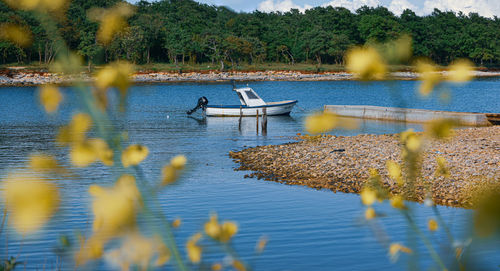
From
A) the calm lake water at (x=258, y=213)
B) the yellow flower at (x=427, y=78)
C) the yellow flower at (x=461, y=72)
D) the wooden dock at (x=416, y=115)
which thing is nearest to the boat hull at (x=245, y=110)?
the wooden dock at (x=416, y=115)

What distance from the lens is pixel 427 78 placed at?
1.64 m

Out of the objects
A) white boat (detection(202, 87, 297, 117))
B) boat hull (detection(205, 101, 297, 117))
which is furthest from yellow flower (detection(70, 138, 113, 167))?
boat hull (detection(205, 101, 297, 117))

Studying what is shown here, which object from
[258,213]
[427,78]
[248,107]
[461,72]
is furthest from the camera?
[248,107]

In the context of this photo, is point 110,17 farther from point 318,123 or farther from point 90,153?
point 318,123

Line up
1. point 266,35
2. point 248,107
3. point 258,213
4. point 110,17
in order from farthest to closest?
point 266,35 → point 248,107 → point 258,213 → point 110,17

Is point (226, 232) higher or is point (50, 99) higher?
point (50, 99)

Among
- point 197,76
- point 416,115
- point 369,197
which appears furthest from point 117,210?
point 197,76

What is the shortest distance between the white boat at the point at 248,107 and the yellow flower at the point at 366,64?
30.1m

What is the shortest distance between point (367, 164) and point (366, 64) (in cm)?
1295

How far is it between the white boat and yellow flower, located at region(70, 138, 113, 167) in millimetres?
30131

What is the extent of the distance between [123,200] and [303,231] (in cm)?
786

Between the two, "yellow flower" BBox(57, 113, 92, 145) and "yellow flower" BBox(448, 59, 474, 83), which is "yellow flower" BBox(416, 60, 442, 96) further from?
"yellow flower" BBox(57, 113, 92, 145)

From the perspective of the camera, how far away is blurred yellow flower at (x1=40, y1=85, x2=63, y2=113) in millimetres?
1287

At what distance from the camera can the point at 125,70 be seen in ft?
4.45
